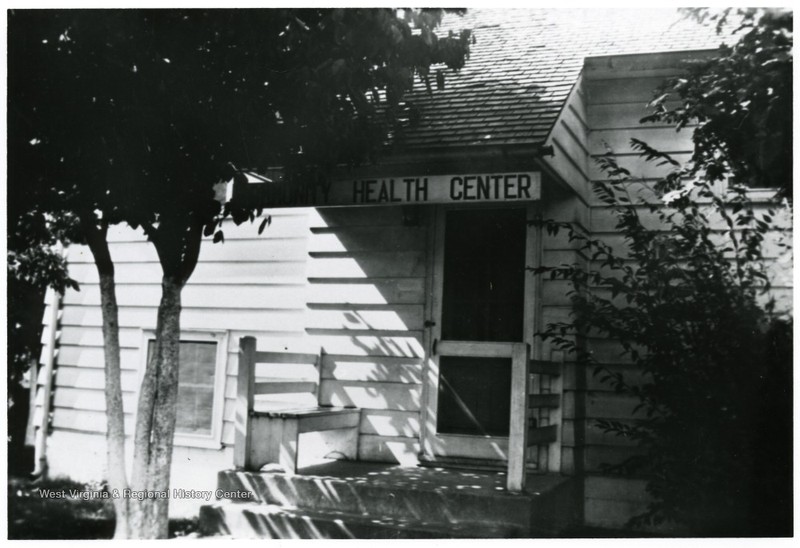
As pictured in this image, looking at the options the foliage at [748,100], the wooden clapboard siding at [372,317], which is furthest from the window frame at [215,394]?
the foliage at [748,100]

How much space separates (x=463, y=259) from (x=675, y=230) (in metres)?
1.96

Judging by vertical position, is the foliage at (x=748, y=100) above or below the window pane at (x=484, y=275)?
above

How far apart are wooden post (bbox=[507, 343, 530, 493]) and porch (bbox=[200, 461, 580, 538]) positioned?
0.44ft

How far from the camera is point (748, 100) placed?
546cm

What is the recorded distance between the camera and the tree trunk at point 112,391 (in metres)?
5.86

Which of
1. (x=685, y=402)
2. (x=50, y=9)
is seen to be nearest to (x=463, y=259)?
(x=685, y=402)

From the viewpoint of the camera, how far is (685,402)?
233 inches

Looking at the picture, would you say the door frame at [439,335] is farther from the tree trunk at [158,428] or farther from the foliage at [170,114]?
the tree trunk at [158,428]

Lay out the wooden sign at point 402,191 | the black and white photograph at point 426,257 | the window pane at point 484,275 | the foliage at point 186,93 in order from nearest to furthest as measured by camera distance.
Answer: the foliage at point 186,93 → the black and white photograph at point 426,257 → the wooden sign at point 402,191 → the window pane at point 484,275

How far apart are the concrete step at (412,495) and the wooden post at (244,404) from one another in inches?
5.3

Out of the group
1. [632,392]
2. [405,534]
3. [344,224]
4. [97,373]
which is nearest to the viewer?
[405,534]

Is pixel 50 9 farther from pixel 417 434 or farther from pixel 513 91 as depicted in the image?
pixel 417 434

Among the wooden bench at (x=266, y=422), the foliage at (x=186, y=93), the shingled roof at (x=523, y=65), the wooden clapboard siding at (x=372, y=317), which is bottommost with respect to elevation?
the wooden bench at (x=266, y=422)

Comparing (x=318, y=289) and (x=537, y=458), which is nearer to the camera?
(x=537, y=458)
